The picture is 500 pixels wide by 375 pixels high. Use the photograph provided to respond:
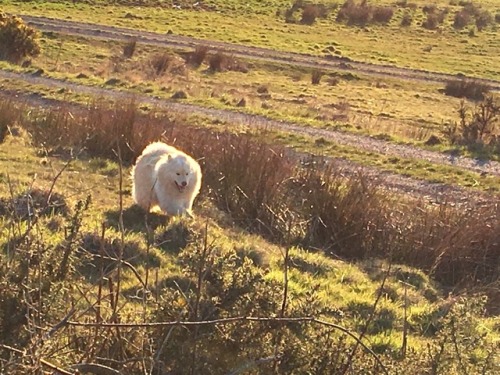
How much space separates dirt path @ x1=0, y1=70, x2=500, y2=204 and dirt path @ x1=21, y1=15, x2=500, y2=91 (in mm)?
12720

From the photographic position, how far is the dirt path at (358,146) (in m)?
15.6

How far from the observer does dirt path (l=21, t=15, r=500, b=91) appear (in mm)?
34906

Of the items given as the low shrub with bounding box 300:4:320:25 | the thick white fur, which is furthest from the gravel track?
the low shrub with bounding box 300:4:320:25

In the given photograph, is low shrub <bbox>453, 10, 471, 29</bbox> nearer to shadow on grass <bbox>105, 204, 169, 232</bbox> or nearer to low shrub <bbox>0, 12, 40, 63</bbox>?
low shrub <bbox>0, 12, 40, 63</bbox>

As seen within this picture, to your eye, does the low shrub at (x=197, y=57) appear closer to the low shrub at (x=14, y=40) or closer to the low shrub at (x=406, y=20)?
the low shrub at (x=14, y=40)

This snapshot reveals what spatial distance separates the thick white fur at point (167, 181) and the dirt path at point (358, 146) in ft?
13.2

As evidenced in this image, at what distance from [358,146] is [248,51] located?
18425 mm

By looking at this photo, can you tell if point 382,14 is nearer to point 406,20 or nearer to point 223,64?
point 406,20

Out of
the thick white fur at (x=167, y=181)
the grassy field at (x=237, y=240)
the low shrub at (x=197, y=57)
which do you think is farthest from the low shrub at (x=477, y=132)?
the low shrub at (x=197, y=57)

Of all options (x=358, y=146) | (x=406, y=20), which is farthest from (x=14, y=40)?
(x=406, y=20)

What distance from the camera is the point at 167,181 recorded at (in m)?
10.1

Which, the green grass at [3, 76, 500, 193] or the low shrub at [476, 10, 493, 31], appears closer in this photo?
the green grass at [3, 76, 500, 193]

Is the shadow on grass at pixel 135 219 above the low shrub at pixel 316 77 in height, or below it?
above

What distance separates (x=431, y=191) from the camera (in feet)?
52.3
